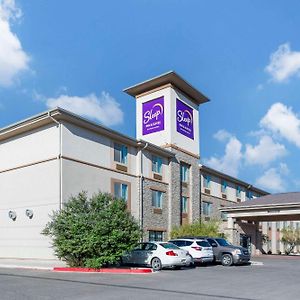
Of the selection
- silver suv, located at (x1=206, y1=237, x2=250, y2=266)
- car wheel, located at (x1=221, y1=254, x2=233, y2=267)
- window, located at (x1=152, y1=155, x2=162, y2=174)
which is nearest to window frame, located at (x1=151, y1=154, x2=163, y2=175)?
window, located at (x1=152, y1=155, x2=162, y2=174)

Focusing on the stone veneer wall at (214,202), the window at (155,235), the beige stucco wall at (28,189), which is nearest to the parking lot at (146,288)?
the beige stucco wall at (28,189)

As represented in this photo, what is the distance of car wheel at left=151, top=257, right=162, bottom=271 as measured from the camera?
20.7 m

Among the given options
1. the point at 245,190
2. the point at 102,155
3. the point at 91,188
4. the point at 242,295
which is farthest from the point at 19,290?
the point at 245,190

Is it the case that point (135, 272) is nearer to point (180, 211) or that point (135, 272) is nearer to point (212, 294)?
point (212, 294)

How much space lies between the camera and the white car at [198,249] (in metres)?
23.5

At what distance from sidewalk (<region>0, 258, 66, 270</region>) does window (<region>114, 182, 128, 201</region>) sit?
6769 millimetres

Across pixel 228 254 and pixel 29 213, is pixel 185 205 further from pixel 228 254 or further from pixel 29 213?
pixel 29 213

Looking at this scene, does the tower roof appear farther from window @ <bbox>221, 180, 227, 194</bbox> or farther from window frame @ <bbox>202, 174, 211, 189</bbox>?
window @ <bbox>221, 180, 227, 194</bbox>

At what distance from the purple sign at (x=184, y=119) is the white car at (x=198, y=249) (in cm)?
1400

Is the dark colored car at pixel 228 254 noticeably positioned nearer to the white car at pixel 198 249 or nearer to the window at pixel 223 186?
the white car at pixel 198 249

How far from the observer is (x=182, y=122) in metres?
37.5

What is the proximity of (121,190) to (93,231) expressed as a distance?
9604 millimetres

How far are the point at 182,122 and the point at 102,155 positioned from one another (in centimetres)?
1152

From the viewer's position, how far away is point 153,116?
37.1 meters
